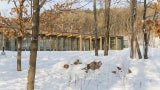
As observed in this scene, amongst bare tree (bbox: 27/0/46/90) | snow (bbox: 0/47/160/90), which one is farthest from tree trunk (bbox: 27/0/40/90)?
snow (bbox: 0/47/160/90)

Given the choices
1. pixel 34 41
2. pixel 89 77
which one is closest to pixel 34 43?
pixel 34 41

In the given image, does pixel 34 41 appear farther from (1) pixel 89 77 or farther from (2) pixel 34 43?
(1) pixel 89 77

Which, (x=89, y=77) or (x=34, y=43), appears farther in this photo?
(x=89, y=77)

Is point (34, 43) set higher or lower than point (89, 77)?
higher

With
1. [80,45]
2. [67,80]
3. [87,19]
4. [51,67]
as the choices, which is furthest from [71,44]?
[67,80]

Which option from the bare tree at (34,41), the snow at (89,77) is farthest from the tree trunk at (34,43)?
the snow at (89,77)

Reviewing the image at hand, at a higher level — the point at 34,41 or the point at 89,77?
the point at 34,41

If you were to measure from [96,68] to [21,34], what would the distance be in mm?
4224

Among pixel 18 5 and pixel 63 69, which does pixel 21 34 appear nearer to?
pixel 18 5

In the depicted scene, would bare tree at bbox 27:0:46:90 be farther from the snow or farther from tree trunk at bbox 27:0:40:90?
the snow

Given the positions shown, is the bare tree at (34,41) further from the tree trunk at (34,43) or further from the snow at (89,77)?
the snow at (89,77)

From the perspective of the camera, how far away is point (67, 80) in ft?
52.8

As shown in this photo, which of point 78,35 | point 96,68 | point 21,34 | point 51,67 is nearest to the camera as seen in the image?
point 21,34

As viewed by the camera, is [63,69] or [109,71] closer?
Answer: [109,71]
